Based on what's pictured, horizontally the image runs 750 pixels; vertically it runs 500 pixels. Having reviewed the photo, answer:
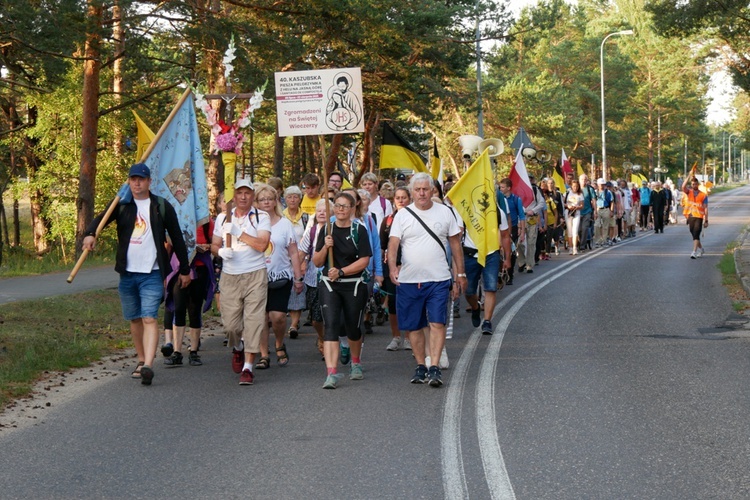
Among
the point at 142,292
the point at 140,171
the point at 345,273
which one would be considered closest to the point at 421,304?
the point at 345,273

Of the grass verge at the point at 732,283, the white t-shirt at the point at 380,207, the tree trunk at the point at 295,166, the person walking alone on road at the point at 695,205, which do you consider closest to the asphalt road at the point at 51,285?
the white t-shirt at the point at 380,207

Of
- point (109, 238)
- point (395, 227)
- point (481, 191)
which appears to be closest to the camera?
point (395, 227)

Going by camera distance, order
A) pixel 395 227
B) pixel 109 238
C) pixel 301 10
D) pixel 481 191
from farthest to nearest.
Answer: pixel 109 238
pixel 301 10
pixel 481 191
pixel 395 227

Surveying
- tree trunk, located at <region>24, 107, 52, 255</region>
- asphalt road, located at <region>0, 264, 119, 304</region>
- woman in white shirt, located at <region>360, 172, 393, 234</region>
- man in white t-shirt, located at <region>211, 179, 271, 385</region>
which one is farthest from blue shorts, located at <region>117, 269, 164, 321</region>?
tree trunk, located at <region>24, 107, 52, 255</region>

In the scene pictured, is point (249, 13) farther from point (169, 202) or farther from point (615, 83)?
point (615, 83)

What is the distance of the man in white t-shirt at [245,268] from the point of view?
991 centimetres

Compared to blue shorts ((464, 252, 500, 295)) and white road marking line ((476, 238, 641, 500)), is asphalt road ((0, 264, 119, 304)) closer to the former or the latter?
blue shorts ((464, 252, 500, 295))

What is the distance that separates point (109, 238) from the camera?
30.9 m

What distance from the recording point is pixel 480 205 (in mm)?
12555

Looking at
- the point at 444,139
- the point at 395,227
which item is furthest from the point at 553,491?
the point at 444,139

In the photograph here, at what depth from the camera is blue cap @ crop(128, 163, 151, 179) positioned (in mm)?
9648

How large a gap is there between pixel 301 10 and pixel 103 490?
1922cm

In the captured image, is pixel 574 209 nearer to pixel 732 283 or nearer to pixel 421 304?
pixel 732 283

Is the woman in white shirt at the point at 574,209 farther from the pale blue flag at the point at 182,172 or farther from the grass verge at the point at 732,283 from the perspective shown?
the pale blue flag at the point at 182,172
